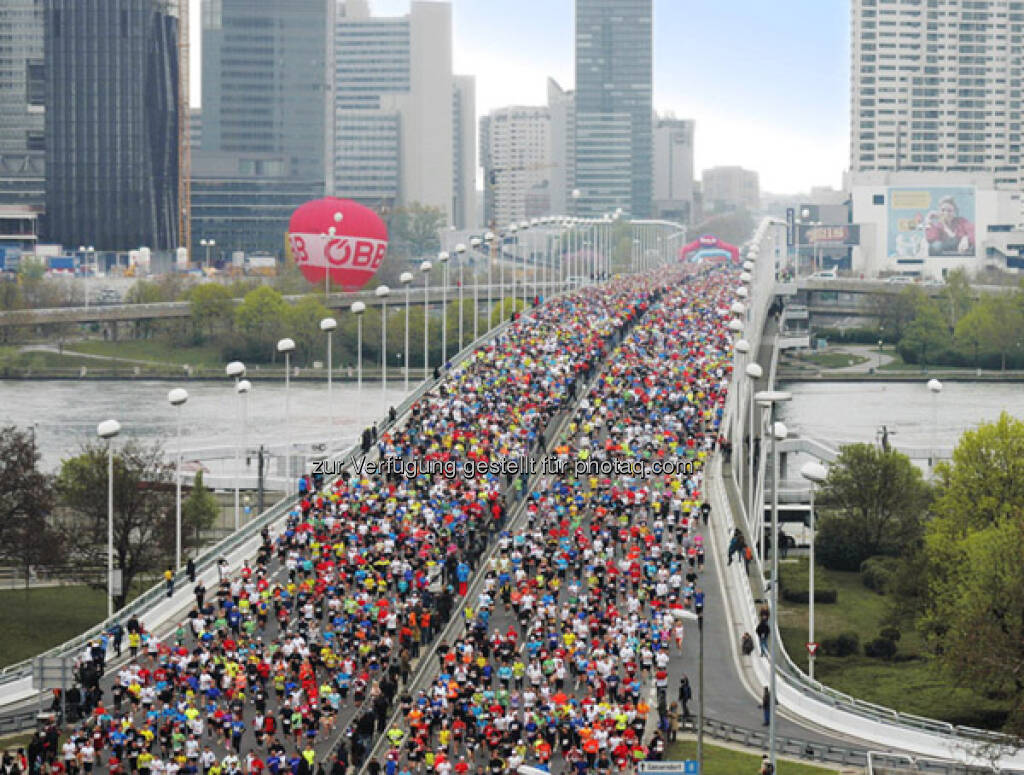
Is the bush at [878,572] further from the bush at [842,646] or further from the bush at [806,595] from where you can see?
the bush at [842,646]

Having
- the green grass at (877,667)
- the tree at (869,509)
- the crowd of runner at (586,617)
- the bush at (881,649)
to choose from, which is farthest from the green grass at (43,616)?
the tree at (869,509)

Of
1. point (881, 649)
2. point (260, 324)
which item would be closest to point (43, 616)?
point (881, 649)

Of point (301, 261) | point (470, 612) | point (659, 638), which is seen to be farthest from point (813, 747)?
point (301, 261)

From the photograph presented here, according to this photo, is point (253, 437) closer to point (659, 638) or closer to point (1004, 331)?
point (659, 638)

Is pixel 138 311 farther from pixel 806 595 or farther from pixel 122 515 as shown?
pixel 806 595

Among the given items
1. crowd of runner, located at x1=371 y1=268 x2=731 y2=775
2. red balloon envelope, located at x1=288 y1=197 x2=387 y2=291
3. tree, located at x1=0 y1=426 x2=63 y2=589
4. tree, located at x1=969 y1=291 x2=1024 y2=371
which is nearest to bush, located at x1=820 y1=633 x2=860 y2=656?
crowd of runner, located at x1=371 y1=268 x2=731 y2=775
